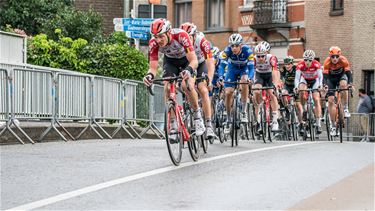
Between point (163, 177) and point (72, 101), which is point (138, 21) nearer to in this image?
point (72, 101)

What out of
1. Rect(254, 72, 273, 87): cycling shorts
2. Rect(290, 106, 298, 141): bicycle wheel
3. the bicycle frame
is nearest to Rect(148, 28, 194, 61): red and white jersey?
the bicycle frame

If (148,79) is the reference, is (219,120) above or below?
below

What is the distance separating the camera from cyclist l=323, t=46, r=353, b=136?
2276 cm

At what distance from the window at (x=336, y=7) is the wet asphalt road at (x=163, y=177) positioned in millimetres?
26616

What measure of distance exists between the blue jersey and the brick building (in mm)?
23528

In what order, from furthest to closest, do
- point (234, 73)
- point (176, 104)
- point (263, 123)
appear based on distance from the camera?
point (263, 123) < point (234, 73) < point (176, 104)

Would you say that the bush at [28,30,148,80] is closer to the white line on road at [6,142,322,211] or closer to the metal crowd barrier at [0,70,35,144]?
the metal crowd barrier at [0,70,35,144]

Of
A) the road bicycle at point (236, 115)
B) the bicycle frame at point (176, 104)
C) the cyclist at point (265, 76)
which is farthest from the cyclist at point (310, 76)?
the bicycle frame at point (176, 104)

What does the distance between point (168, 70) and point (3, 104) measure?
4.43 m

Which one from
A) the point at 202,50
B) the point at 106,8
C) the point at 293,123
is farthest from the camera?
the point at 106,8

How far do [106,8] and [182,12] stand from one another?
12.1ft

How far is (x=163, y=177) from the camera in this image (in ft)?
39.9

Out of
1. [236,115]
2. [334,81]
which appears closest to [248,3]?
[334,81]

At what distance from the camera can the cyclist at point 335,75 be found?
896 inches
